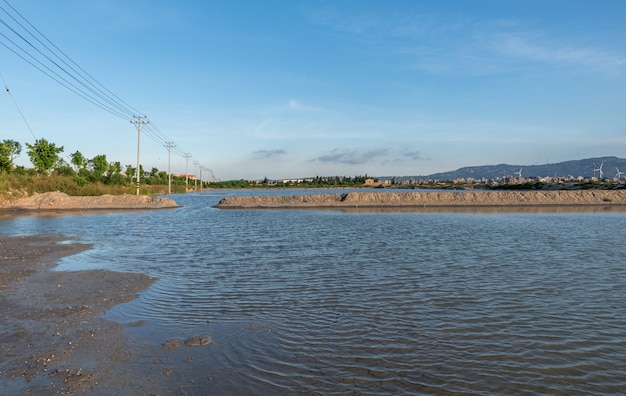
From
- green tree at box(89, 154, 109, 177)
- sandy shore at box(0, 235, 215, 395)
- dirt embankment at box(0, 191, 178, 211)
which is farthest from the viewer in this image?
green tree at box(89, 154, 109, 177)

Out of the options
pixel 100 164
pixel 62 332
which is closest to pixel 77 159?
pixel 100 164

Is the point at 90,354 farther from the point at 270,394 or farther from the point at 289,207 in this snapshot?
the point at 289,207

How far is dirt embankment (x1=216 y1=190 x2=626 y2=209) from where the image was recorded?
169 feet

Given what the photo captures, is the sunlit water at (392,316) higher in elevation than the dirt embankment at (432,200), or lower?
lower

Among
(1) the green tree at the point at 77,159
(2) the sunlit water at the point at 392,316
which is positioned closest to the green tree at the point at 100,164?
(1) the green tree at the point at 77,159

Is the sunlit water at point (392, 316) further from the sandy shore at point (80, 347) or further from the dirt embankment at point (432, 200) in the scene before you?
the dirt embankment at point (432, 200)

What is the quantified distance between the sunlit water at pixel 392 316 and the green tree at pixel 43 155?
175 feet

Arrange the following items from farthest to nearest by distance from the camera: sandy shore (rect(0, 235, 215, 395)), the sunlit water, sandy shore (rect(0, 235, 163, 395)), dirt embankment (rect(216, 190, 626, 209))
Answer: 1. dirt embankment (rect(216, 190, 626, 209))
2. the sunlit water
3. sandy shore (rect(0, 235, 163, 395))
4. sandy shore (rect(0, 235, 215, 395))

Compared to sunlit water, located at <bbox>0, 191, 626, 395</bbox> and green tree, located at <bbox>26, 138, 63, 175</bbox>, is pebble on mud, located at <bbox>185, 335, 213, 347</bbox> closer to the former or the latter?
sunlit water, located at <bbox>0, 191, 626, 395</bbox>

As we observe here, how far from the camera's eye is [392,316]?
25.0 ft

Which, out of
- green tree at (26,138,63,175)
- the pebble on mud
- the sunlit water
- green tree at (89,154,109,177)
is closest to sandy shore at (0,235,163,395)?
the sunlit water

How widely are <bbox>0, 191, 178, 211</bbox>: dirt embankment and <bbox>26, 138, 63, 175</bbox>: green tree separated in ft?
52.0

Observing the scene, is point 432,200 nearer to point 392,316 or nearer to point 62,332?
point 392,316

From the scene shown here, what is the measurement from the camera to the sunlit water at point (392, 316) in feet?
17.0
